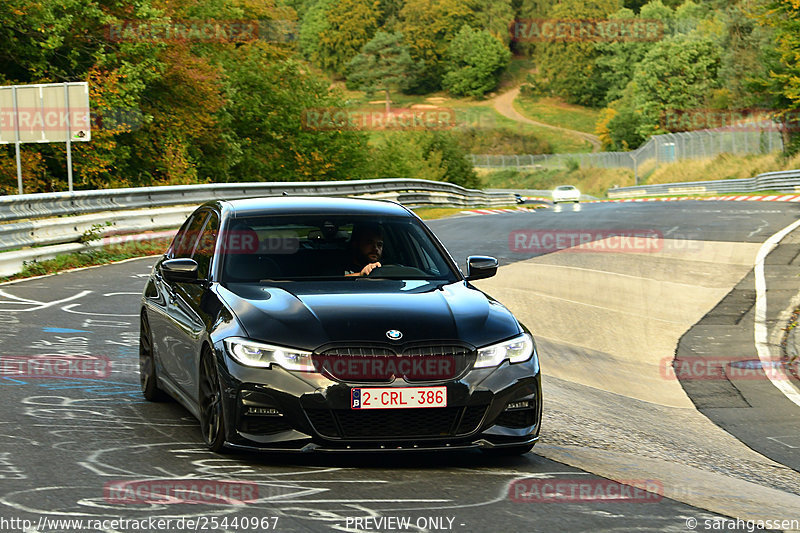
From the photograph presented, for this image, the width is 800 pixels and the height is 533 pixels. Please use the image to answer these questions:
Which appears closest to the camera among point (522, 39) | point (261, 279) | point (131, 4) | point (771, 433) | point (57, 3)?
point (261, 279)

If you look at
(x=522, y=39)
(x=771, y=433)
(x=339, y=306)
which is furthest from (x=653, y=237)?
(x=522, y=39)

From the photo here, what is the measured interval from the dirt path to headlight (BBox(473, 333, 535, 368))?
453ft

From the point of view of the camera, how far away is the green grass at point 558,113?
522 ft

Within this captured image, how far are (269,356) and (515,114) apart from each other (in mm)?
161194

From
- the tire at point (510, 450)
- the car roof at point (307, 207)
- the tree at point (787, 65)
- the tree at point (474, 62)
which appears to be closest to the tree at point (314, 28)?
the tree at point (474, 62)

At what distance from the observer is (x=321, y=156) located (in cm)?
4962

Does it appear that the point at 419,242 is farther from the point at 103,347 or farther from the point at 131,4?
the point at 131,4

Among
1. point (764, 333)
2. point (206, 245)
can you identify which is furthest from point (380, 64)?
point (206, 245)

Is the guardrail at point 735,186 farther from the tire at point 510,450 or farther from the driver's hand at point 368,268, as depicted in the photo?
the tire at point 510,450

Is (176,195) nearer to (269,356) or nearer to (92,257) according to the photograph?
(92,257)

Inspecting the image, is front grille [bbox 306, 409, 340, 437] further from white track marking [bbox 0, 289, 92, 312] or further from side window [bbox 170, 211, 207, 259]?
white track marking [bbox 0, 289, 92, 312]

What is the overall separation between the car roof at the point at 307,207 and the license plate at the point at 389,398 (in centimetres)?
212

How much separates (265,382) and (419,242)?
2.20 meters

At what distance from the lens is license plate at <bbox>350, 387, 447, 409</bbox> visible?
6.20 metres
